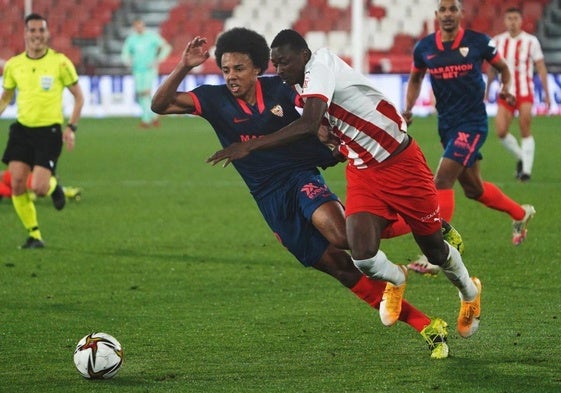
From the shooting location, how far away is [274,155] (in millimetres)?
7121

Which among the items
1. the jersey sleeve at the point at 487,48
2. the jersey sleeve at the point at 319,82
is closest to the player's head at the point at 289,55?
the jersey sleeve at the point at 319,82

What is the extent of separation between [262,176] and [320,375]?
4.77ft

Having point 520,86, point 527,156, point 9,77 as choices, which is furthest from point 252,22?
point 9,77

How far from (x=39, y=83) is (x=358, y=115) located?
19.7 ft

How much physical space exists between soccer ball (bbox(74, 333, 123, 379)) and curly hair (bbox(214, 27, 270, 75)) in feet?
5.96

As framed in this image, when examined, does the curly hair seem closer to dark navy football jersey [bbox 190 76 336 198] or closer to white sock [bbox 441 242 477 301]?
dark navy football jersey [bbox 190 76 336 198]

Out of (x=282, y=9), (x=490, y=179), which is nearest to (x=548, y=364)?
(x=490, y=179)

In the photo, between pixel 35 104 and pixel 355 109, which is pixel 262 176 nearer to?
pixel 355 109

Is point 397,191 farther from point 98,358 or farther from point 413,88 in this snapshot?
point 413,88

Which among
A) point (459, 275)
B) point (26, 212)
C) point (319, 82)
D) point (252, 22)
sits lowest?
point (26, 212)

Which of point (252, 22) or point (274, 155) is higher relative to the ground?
point (274, 155)

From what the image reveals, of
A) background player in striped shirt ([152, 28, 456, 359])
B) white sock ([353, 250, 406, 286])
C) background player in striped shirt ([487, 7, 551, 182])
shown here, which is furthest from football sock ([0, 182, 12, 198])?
white sock ([353, 250, 406, 286])

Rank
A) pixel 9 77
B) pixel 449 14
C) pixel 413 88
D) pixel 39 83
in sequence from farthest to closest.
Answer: pixel 9 77 < pixel 39 83 < pixel 413 88 < pixel 449 14

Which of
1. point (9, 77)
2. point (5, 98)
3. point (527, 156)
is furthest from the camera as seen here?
point (527, 156)
